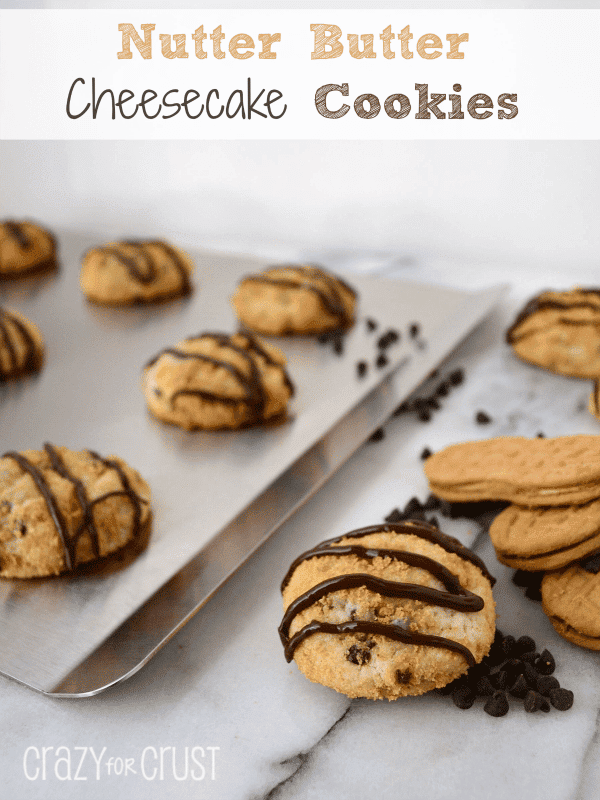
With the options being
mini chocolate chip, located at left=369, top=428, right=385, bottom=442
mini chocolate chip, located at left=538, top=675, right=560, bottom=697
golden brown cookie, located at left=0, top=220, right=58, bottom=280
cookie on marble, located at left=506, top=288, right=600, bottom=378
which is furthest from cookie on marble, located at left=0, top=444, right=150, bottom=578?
golden brown cookie, located at left=0, top=220, right=58, bottom=280

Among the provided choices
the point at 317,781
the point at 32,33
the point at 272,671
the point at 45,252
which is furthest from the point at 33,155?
the point at 317,781

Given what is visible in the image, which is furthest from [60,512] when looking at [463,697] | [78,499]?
[463,697]

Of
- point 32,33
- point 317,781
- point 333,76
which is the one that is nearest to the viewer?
point 317,781

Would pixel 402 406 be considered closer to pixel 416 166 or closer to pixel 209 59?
pixel 209 59

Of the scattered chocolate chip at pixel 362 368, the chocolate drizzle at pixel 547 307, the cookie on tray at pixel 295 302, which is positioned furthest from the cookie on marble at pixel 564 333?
the cookie on tray at pixel 295 302

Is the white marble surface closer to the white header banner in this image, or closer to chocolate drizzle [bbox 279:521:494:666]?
chocolate drizzle [bbox 279:521:494:666]
